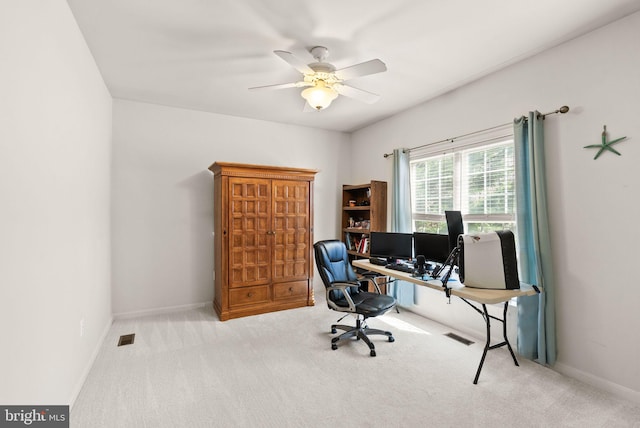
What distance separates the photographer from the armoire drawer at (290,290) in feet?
13.3

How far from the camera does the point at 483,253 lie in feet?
8.11

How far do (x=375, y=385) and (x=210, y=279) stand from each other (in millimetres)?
2788

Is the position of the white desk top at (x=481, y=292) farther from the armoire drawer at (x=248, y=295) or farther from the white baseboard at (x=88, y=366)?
the white baseboard at (x=88, y=366)

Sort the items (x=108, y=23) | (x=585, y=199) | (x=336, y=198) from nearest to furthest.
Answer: (x=108, y=23) → (x=585, y=199) → (x=336, y=198)

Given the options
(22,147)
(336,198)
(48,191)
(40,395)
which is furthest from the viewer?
(336,198)

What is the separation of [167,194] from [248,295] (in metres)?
1.71

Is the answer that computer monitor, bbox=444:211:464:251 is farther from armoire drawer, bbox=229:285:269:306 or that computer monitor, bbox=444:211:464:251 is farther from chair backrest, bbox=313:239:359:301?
armoire drawer, bbox=229:285:269:306

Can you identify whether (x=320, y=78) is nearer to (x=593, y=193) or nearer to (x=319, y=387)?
(x=593, y=193)

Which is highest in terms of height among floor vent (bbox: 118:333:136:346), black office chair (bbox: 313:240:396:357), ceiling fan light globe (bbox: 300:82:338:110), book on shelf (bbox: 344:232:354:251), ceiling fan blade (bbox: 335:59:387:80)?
ceiling fan blade (bbox: 335:59:387:80)

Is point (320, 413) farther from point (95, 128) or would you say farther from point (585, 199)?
point (95, 128)

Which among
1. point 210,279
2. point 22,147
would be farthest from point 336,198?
point 22,147

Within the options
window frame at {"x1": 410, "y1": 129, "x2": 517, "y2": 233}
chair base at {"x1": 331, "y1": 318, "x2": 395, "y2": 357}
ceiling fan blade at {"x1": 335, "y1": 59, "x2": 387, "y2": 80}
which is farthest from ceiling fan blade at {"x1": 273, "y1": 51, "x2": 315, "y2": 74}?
chair base at {"x1": 331, "y1": 318, "x2": 395, "y2": 357}

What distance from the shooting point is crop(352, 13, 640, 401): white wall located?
7.09ft

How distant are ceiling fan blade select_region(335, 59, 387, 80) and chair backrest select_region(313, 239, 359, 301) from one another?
1628 mm
